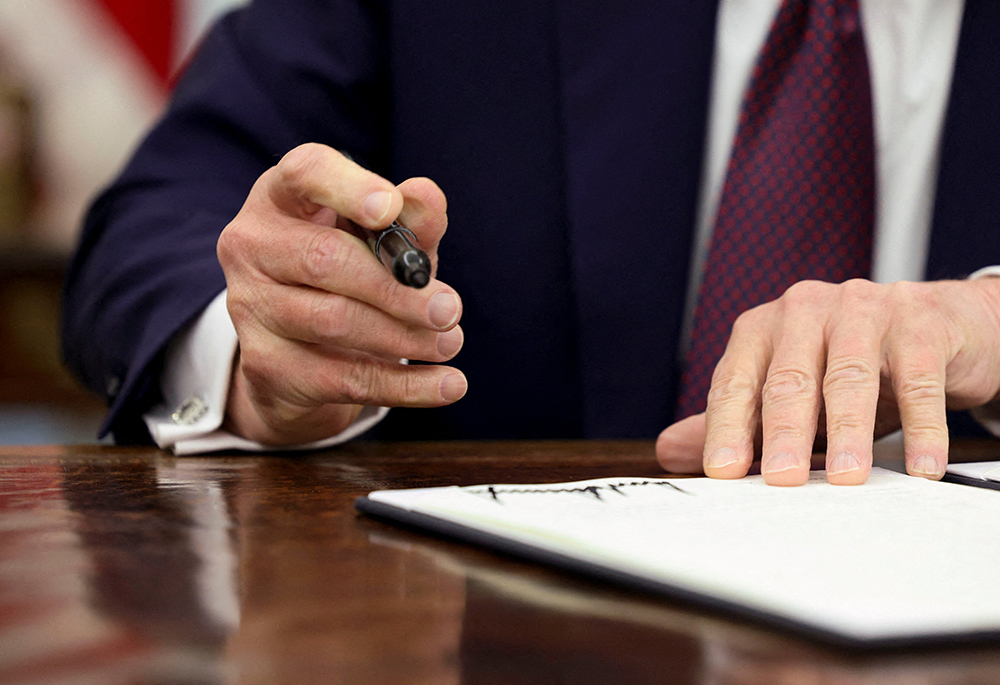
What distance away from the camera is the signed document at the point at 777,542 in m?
0.27

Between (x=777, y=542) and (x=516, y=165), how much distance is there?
94 centimetres

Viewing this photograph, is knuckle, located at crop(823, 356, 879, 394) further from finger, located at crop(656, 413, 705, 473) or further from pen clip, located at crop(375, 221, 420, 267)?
pen clip, located at crop(375, 221, 420, 267)

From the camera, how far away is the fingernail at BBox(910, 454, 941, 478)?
0.58 m

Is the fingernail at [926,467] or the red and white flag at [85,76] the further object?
the red and white flag at [85,76]

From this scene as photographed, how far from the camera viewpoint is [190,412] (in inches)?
32.8

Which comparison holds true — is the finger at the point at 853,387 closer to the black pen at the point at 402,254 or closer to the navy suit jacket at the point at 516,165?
the black pen at the point at 402,254

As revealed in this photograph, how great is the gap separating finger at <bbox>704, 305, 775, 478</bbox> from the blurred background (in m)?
2.50

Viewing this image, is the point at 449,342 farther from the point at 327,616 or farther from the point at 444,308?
the point at 327,616

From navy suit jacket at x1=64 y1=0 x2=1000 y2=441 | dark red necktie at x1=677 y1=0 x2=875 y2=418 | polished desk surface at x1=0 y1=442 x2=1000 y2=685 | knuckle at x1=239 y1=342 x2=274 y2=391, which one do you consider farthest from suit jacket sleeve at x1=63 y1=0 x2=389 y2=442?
dark red necktie at x1=677 y1=0 x2=875 y2=418

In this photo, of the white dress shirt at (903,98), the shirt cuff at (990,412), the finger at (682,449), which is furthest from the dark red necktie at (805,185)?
the finger at (682,449)

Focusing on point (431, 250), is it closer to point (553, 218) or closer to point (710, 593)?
point (710, 593)

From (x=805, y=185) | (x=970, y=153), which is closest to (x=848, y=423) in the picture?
(x=805, y=185)

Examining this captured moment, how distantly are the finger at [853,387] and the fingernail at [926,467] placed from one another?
34mm

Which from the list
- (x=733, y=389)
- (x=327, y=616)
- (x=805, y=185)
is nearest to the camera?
(x=327, y=616)
